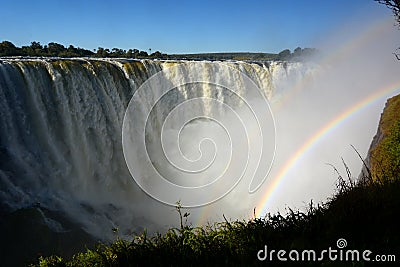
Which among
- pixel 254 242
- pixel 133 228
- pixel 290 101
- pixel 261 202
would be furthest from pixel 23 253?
pixel 290 101

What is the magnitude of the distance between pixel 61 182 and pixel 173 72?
29.9ft

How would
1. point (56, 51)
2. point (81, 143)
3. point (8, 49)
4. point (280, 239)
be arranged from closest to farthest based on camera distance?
point (280, 239) < point (81, 143) < point (8, 49) < point (56, 51)

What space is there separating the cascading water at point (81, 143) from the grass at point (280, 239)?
787cm

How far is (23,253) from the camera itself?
8867mm

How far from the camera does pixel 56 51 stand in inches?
1118

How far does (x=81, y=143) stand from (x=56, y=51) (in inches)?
673

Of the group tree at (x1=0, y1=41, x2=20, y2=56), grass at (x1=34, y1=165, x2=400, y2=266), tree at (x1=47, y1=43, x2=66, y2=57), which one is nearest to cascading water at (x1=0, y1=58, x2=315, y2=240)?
grass at (x1=34, y1=165, x2=400, y2=266)

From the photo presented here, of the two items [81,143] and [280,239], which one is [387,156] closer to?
[280,239]

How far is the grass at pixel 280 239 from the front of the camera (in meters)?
3.27

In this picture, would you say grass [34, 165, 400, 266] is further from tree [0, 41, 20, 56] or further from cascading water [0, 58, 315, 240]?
tree [0, 41, 20, 56]

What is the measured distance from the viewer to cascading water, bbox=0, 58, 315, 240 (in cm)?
1144

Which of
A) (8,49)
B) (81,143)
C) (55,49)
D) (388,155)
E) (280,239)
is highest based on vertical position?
(55,49)

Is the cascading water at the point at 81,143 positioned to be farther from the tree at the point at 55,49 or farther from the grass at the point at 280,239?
the tree at the point at 55,49

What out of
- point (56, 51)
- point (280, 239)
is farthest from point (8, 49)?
point (280, 239)
